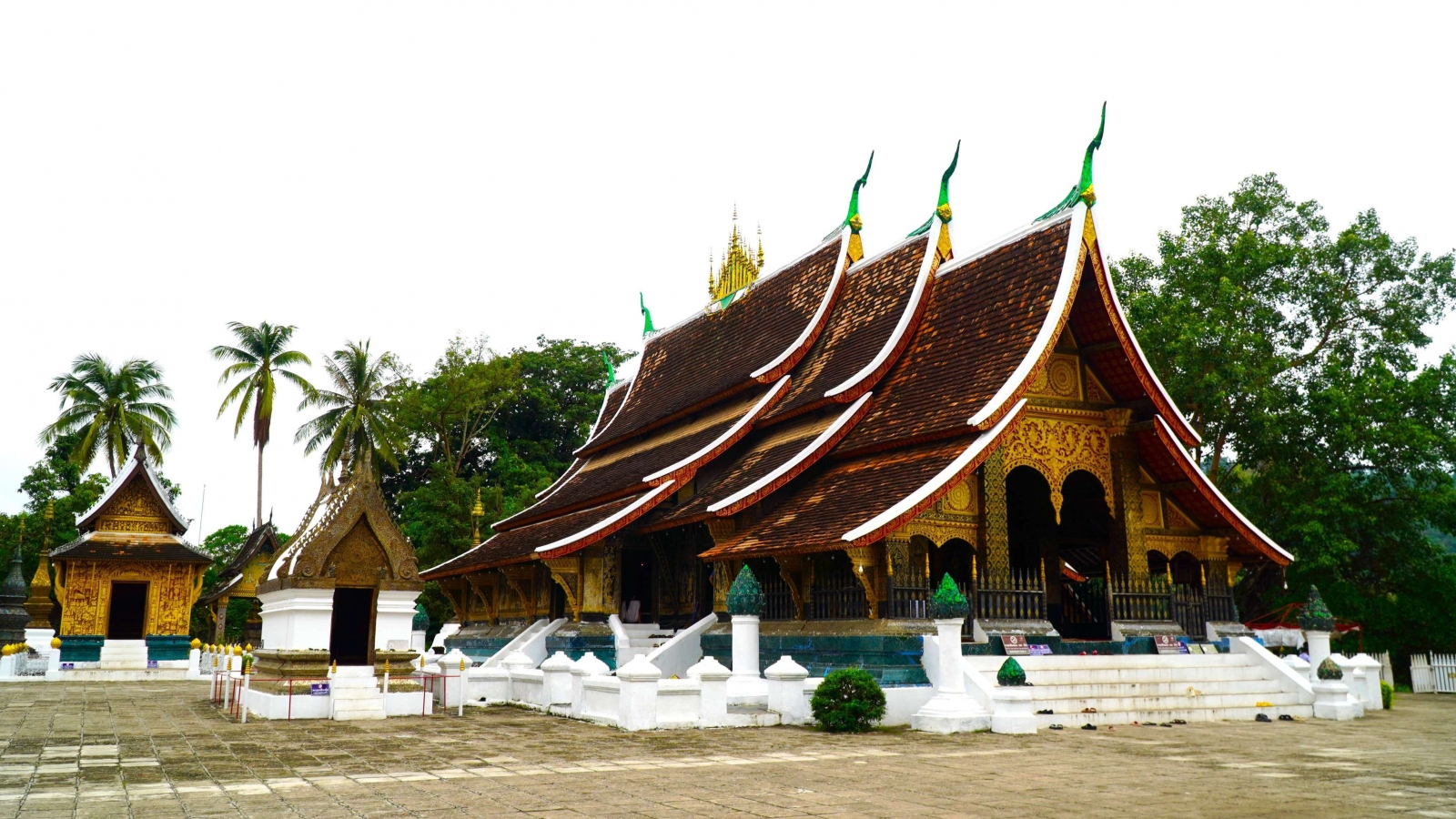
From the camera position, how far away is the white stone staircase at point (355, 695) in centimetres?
1133

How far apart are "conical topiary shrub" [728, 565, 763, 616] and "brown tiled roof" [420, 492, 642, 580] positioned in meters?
4.58

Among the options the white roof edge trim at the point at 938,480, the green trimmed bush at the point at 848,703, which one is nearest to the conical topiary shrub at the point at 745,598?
the white roof edge trim at the point at 938,480

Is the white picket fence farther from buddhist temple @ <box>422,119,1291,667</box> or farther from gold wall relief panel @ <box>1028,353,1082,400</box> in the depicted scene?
gold wall relief panel @ <box>1028,353,1082,400</box>

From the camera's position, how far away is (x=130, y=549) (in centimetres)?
2681

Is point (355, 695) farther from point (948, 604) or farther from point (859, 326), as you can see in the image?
point (859, 326)

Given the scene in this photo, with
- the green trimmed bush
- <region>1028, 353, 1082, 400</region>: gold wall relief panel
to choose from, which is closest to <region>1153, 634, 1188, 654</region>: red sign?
<region>1028, 353, 1082, 400</region>: gold wall relief panel

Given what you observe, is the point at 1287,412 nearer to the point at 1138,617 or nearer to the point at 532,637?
the point at 1138,617

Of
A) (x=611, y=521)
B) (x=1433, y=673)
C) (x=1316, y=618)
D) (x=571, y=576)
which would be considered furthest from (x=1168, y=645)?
(x=1433, y=673)

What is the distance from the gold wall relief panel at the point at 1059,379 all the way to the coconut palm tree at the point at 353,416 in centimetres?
2794

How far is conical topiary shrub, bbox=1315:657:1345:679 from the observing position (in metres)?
12.8

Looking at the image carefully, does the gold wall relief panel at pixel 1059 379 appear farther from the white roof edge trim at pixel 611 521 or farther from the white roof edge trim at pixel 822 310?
the white roof edge trim at pixel 611 521

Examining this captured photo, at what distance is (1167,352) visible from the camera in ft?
79.2

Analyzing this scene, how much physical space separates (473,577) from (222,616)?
601 inches

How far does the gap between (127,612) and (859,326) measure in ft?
69.2
